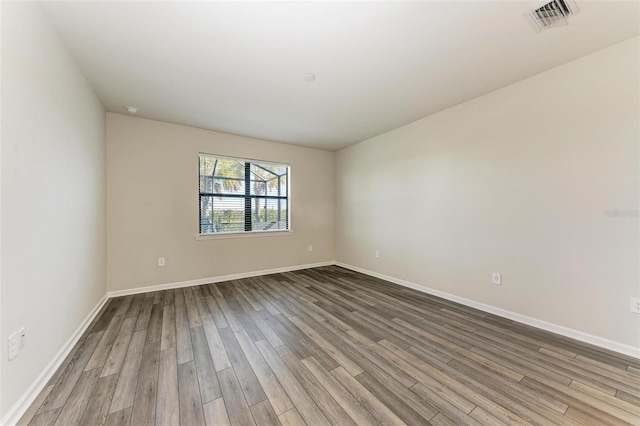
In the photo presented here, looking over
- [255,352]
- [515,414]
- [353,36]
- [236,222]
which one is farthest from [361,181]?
[515,414]

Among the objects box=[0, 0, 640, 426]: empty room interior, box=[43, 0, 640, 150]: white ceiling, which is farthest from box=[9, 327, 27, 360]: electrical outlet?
box=[43, 0, 640, 150]: white ceiling

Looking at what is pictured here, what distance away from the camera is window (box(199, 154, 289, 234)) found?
4.00 m

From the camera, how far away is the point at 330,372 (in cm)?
170

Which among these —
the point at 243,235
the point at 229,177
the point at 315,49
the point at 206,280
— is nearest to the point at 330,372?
the point at 315,49

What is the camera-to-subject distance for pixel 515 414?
1.34 meters

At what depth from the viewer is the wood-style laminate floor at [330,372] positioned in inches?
53.1

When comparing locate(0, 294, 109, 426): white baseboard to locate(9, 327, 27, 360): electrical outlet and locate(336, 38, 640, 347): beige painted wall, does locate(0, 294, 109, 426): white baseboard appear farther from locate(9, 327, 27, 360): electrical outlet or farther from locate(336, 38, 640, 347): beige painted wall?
locate(336, 38, 640, 347): beige painted wall

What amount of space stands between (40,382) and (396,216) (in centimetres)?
389

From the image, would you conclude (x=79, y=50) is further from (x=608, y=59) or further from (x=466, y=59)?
(x=608, y=59)

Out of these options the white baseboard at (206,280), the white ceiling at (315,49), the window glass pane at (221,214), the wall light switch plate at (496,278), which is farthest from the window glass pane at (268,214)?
the wall light switch plate at (496,278)

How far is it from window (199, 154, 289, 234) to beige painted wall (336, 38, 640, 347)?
7.50 feet

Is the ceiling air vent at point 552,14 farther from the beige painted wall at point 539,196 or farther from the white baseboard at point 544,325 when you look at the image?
the white baseboard at point 544,325

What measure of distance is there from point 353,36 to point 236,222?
10.8 feet

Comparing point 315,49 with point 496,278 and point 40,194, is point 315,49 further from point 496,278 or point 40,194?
point 496,278
